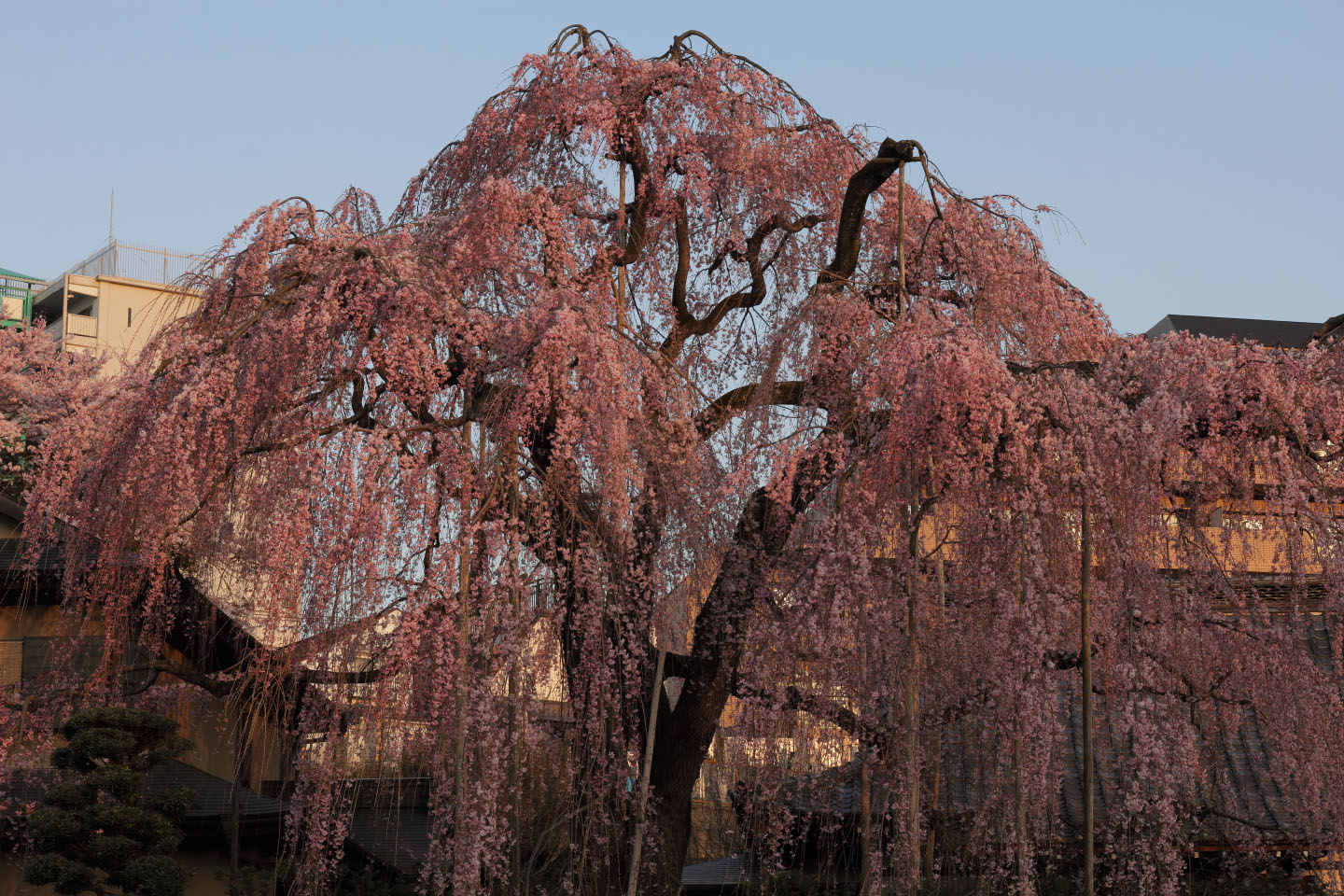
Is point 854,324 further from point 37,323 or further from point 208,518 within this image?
point 37,323

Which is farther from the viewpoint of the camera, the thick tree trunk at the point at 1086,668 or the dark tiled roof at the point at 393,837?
the dark tiled roof at the point at 393,837

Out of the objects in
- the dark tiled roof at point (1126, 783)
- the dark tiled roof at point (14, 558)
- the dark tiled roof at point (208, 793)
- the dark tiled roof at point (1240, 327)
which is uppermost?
the dark tiled roof at point (1240, 327)

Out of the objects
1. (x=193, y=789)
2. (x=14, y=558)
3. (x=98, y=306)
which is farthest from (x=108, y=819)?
(x=98, y=306)

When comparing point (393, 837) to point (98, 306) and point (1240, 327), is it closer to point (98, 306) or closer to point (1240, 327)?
point (98, 306)

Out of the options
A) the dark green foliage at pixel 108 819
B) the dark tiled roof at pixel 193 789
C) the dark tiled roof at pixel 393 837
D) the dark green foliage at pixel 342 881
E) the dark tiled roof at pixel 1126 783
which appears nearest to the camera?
the dark green foliage at pixel 108 819

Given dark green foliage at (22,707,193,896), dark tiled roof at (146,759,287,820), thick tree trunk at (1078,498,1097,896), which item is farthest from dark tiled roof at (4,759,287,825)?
thick tree trunk at (1078,498,1097,896)

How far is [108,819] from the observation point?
7.64 meters

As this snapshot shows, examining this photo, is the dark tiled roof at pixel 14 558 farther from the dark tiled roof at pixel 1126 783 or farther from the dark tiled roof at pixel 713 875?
the dark tiled roof at pixel 1126 783

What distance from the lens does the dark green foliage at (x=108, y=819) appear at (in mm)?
7562

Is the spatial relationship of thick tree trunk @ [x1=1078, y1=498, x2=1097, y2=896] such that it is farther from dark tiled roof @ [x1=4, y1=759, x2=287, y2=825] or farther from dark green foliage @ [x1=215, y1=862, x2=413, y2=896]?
dark tiled roof @ [x1=4, y1=759, x2=287, y2=825]

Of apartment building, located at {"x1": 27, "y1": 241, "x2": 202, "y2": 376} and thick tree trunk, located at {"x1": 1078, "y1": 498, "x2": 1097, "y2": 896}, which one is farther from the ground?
apartment building, located at {"x1": 27, "y1": 241, "x2": 202, "y2": 376}

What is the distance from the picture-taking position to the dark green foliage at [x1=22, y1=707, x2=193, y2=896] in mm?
7562

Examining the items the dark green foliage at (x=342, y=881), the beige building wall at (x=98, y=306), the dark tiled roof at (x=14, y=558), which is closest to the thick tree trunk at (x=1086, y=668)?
the dark green foliage at (x=342, y=881)

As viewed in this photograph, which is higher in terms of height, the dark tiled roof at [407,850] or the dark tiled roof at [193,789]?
the dark tiled roof at [193,789]
